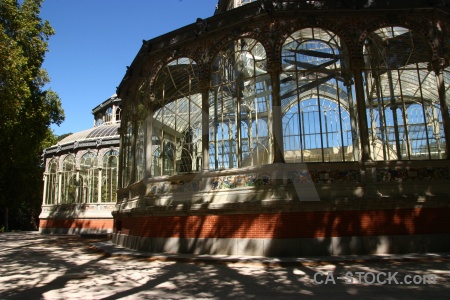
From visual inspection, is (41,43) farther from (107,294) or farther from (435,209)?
(435,209)

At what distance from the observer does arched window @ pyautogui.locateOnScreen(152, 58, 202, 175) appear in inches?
528

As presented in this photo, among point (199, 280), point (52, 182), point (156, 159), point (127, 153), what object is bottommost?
point (199, 280)

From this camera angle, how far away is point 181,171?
13.3 meters

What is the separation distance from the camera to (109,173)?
92.1 ft

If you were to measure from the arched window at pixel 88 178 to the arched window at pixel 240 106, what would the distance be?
16811 millimetres

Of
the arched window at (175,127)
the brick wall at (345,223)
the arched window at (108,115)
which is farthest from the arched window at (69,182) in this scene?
the brick wall at (345,223)

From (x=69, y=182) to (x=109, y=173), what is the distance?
343 centimetres

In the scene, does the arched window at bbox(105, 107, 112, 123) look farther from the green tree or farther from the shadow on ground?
the shadow on ground

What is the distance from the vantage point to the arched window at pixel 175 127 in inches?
528

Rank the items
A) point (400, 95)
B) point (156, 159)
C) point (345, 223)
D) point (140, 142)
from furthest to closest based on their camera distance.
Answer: point (140, 142) → point (156, 159) → point (400, 95) → point (345, 223)

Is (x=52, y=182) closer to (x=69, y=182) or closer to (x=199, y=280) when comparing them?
(x=69, y=182)

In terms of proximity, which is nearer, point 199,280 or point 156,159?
point 199,280

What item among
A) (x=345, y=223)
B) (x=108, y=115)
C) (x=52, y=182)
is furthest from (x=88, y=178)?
(x=345, y=223)

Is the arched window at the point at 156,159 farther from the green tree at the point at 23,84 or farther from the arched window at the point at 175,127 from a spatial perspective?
the green tree at the point at 23,84
